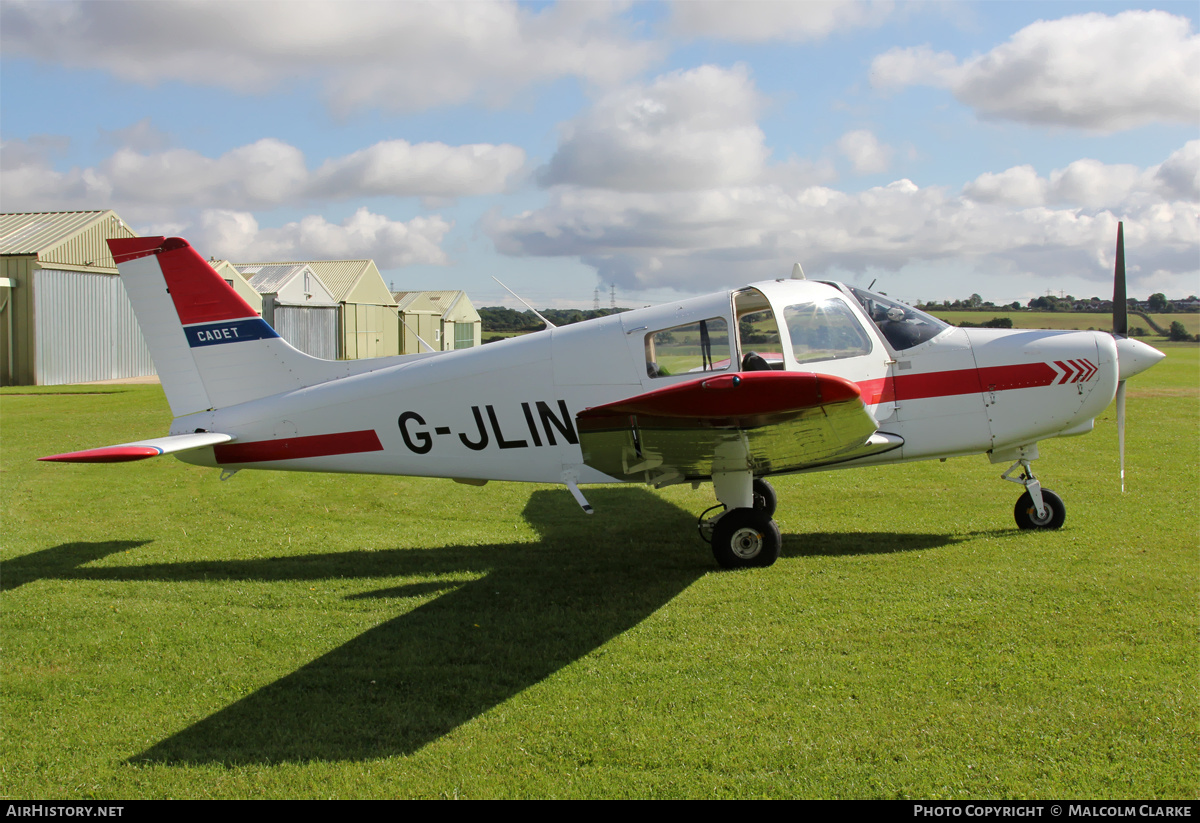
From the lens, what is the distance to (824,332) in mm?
6535

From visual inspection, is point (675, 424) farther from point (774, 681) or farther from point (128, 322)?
point (128, 322)

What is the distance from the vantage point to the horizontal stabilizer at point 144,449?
5.73m

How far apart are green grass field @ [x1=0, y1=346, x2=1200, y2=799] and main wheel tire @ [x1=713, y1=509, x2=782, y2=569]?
138 millimetres

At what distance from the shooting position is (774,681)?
4461 millimetres

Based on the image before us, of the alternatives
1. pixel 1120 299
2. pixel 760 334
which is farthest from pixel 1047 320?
pixel 760 334

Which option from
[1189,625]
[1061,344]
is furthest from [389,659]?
[1061,344]

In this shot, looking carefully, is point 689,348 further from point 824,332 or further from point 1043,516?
point 1043,516

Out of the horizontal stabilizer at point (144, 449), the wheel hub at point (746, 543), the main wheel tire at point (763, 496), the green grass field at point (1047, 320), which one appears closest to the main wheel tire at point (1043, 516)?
the green grass field at point (1047, 320)

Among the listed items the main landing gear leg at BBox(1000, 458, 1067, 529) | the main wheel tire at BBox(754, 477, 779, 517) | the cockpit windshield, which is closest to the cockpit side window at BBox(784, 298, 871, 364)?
the cockpit windshield

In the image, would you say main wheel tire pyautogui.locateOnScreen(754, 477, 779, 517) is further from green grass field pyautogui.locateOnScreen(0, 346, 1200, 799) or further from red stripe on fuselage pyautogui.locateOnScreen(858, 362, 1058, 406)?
red stripe on fuselage pyautogui.locateOnScreen(858, 362, 1058, 406)

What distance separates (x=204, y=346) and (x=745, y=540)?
5.24 meters

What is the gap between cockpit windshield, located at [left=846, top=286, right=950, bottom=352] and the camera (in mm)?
6688

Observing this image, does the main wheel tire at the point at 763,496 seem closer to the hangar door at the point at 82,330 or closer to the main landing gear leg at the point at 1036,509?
the main landing gear leg at the point at 1036,509

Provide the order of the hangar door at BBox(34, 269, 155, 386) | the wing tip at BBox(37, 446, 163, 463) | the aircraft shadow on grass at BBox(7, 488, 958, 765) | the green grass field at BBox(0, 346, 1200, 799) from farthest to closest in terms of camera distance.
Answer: the hangar door at BBox(34, 269, 155, 386)
the wing tip at BBox(37, 446, 163, 463)
the aircraft shadow on grass at BBox(7, 488, 958, 765)
the green grass field at BBox(0, 346, 1200, 799)
